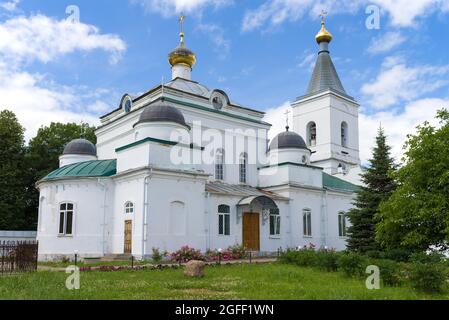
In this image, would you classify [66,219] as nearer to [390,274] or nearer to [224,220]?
[224,220]

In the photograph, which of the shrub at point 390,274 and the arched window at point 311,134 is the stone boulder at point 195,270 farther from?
the arched window at point 311,134

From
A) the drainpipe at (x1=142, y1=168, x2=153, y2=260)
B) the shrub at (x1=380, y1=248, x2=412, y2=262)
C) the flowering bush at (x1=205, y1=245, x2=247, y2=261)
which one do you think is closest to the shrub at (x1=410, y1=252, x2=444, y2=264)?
the shrub at (x1=380, y1=248, x2=412, y2=262)

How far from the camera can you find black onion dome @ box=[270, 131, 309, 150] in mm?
28594

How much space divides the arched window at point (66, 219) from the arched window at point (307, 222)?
41.9 ft

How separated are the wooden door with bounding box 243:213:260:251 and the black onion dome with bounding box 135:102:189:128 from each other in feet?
19.8

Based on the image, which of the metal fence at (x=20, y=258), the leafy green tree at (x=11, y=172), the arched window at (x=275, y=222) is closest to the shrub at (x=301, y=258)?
the arched window at (x=275, y=222)

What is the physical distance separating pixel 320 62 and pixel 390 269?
32552 mm

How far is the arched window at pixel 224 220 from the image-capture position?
23.4 m

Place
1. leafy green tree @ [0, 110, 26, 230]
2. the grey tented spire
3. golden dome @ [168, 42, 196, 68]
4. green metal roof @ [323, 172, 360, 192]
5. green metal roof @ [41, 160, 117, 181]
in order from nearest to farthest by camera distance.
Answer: green metal roof @ [41, 160, 117, 181], green metal roof @ [323, 172, 360, 192], golden dome @ [168, 42, 196, 68], leafy green tree @ [0, 110, 26, 230], the grey tented spire

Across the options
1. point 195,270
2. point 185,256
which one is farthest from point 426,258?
point 185,256

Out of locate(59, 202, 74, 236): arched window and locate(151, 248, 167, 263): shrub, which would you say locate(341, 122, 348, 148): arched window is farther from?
locate(59, 202, 74, 236): arched window
